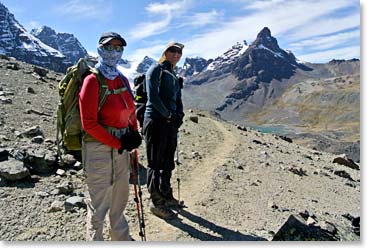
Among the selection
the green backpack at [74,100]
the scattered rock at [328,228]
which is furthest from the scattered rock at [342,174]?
the green backpack at [74,100]

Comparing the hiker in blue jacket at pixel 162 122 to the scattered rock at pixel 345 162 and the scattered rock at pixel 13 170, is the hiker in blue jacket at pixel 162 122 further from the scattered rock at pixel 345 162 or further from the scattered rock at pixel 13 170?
the scattered rock at pixel 345 162

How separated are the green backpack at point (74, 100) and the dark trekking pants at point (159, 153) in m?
2.06

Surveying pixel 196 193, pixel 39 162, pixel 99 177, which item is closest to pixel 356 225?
pixel 196 193

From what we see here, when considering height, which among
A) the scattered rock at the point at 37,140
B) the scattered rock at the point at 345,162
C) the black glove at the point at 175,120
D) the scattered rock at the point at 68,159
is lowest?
the scattered rock at the point at 345,162

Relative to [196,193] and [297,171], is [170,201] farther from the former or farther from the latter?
[297,171]

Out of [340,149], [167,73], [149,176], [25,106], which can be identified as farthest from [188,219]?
[340,149]

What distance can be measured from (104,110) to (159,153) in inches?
93.2

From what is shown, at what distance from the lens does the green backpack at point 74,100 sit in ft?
14.9

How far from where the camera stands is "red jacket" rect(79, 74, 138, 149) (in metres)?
4.39

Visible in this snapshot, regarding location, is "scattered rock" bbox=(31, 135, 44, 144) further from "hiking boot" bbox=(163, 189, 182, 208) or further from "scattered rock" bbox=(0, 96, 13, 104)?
"hiking boot" bbox=(163, 189, 182, 208)

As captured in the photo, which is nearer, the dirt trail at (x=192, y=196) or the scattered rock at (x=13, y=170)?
the dirt trail at (x=192, y=196)

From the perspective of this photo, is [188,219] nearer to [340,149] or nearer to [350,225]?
[350,225]

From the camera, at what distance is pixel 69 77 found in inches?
183

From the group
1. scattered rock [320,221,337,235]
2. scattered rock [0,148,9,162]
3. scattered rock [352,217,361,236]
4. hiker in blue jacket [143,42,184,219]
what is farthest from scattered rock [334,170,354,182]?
scattered rock [0,148,9,162]
